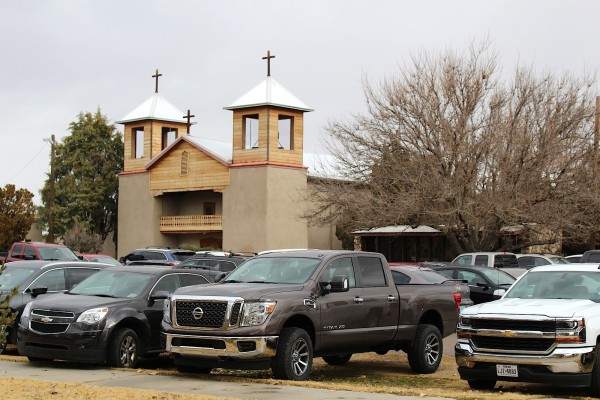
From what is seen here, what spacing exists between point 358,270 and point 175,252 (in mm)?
23084

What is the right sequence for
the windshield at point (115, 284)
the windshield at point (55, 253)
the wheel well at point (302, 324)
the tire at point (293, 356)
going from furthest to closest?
1. the windshield at point (55, 253)
2. the windshield at point (115, 284)
3. the wheel well at point (302, 324)
4. the tire at point (293, 356)

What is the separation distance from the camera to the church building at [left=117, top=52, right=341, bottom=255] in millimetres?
62562

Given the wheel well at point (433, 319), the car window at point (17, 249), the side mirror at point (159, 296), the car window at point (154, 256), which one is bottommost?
the wheel well at point (433, 319)

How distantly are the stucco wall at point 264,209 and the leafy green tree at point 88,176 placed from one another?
17840mm

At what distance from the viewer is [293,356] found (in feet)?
47.1

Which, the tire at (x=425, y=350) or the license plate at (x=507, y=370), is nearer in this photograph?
the license plate at (x=507, y=370)

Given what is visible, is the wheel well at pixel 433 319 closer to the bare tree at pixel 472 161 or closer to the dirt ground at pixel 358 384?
the dirt ground at pixel 358 384

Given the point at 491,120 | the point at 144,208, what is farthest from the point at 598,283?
the point at 144,208

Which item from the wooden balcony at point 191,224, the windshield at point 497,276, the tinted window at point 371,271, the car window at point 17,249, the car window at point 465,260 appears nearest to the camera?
the tinted window at point 371,271

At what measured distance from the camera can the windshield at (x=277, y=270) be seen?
50.0 ft

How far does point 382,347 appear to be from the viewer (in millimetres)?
16609

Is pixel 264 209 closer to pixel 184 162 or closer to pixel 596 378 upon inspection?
pixel 184 162

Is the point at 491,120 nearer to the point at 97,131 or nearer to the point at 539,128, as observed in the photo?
the point at 539,128

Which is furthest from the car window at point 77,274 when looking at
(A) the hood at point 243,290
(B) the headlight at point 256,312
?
(B) the headlight at point 256,312
